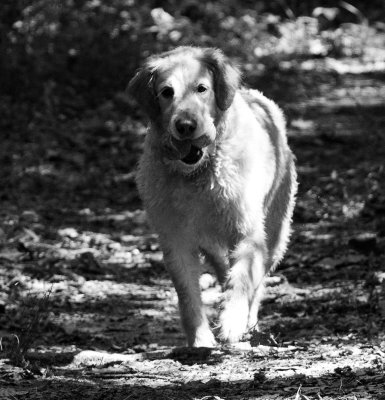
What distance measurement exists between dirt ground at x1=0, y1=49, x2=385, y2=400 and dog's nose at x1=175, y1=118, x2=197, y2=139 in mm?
1265

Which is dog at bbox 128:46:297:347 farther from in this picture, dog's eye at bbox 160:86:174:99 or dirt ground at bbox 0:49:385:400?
dirt ground at bbox 0:49:385:400

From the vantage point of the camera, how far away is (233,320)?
5734mm

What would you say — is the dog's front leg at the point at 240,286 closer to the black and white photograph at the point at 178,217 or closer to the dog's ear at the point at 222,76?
the black and white photograph at the point at 178,217

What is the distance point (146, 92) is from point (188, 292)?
1.33 meters

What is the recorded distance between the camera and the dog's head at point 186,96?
5602 millimetres

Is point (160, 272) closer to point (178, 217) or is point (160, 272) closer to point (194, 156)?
point (178, 217)

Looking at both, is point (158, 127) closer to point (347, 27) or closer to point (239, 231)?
point (239, 231)

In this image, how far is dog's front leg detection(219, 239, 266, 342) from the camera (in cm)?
573

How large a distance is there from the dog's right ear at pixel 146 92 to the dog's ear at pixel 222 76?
1.23 feet

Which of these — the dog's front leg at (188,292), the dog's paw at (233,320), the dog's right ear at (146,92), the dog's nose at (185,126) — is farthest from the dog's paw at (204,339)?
the dog's right ear at (146,92)

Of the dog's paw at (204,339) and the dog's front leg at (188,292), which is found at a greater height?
the dog's front leg at (188,292)

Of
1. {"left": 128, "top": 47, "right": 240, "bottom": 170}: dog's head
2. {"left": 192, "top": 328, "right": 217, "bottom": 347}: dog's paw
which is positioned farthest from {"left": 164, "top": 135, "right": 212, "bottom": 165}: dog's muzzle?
{"left": 192, "top": 328, "right": 217, "bottom": 347}: dog's paw

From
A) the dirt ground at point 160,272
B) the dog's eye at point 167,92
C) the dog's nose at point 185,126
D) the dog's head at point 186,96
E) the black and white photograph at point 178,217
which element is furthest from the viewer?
the dog's eye at point 167,92

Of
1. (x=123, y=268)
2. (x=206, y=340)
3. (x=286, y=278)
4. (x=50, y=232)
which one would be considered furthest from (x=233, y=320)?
(x=50, y=232)
